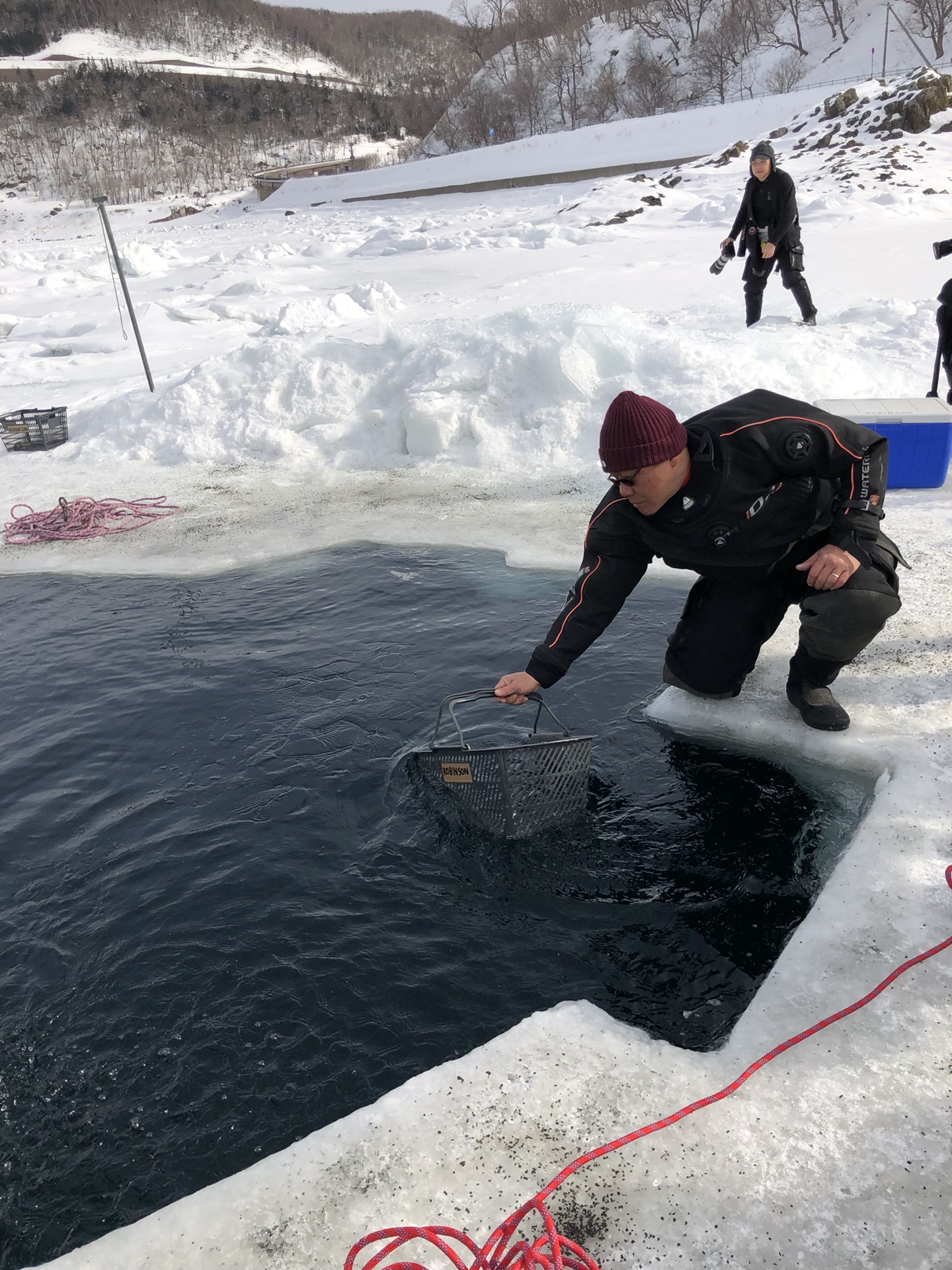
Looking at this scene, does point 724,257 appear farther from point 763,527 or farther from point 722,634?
point 763,527

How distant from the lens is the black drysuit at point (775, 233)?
854 centimetres

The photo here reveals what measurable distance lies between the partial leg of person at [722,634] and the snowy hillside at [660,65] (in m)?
47.5

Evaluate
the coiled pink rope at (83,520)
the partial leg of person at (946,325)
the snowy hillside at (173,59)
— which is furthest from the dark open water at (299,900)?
the snowy hillside at (173,59)

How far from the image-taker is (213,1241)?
1933 mm

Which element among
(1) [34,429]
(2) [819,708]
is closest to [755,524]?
(2) [819,708]

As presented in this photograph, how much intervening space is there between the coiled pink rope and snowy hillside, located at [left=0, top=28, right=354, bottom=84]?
81788 mm

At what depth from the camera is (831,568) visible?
3.07 meters

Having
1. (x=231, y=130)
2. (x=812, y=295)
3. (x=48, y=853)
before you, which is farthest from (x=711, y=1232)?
(x=231, y=130)

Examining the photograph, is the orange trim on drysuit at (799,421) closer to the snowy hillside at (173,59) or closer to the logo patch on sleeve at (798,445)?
the logo patch on sleeve at (798,445)

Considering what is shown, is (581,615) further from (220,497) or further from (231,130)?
(231,130)

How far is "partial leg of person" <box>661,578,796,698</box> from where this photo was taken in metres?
3.58

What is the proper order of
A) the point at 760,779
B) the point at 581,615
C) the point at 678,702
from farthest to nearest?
1. the point at 678,702
2. the point at 760,779
3. the point at 581,615

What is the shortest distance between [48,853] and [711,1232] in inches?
111

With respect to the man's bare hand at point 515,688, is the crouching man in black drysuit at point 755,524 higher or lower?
higher
